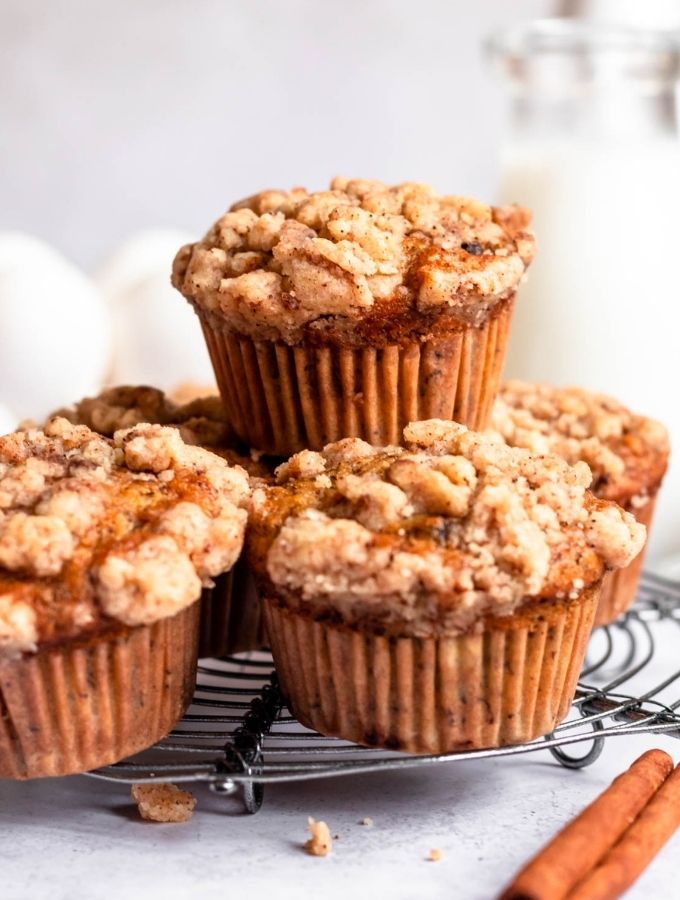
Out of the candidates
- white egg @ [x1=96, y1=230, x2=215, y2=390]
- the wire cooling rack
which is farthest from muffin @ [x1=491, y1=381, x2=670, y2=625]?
white egg @ [x1=96, y1=230, x2=215, y2=390]

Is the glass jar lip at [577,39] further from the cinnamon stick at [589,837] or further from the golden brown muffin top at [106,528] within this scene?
the cinnamon stick at [589,837]

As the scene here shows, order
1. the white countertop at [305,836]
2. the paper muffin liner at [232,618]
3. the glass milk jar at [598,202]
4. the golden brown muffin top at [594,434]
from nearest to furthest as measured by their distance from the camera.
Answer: the white countertop at [305,836] → the paper muffin liner at [232,618] → the golden brown muffin top at [594,434] → the glass milk jar at [598,202]

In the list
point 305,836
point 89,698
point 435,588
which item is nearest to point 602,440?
point 435,588

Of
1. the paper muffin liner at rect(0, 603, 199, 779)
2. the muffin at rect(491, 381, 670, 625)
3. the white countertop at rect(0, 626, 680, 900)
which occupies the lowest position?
the white countertop at rect(0, 626, 680, 900)

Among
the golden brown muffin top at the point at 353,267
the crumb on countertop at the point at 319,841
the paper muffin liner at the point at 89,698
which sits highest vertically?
the golden brown muffin top at the point at 353,267

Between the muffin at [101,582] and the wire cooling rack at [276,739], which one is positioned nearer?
the muffin at [101,582]

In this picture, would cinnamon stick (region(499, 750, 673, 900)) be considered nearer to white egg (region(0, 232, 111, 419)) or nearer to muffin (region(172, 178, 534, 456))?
muffin (region(172, 178, 534, 456))

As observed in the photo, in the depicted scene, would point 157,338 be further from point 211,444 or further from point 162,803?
point 162,803

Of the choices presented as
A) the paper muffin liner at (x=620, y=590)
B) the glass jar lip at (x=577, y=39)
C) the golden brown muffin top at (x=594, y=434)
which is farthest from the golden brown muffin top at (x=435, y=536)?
the glass jar lip at (x=577, y=39)
